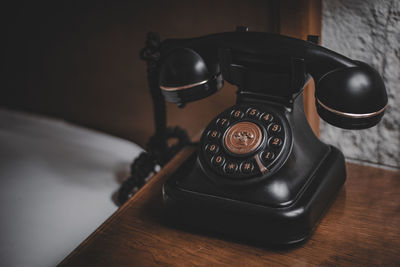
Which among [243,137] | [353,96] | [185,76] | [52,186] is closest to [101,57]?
[52,186]

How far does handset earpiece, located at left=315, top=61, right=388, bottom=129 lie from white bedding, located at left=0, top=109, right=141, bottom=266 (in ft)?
1.81

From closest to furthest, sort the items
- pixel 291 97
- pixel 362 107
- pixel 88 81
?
pixel 362 107
pixel 291 97
pixel 88 81

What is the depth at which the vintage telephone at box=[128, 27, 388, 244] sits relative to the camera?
0.61 m

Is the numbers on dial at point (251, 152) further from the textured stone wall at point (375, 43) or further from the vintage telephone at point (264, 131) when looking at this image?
the textured stone wall at point (375, 43)

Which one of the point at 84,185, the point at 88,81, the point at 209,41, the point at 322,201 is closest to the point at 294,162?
the point at 322,201

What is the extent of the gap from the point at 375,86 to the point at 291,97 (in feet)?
0.46

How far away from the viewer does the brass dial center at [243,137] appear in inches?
26.1

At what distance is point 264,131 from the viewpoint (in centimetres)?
68

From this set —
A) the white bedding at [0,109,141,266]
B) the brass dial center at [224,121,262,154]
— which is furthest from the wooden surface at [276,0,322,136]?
the white bedding at [0,109,141,266]

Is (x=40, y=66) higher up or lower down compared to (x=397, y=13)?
lower down

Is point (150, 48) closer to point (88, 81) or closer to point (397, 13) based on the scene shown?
point (397, 13)

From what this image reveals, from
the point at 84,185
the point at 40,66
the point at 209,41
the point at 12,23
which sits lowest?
the point at 84,185

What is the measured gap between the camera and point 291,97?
702 mm

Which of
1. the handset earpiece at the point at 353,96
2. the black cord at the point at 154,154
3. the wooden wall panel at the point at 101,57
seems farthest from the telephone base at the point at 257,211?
the wooden wall panel at the point at 101,57
